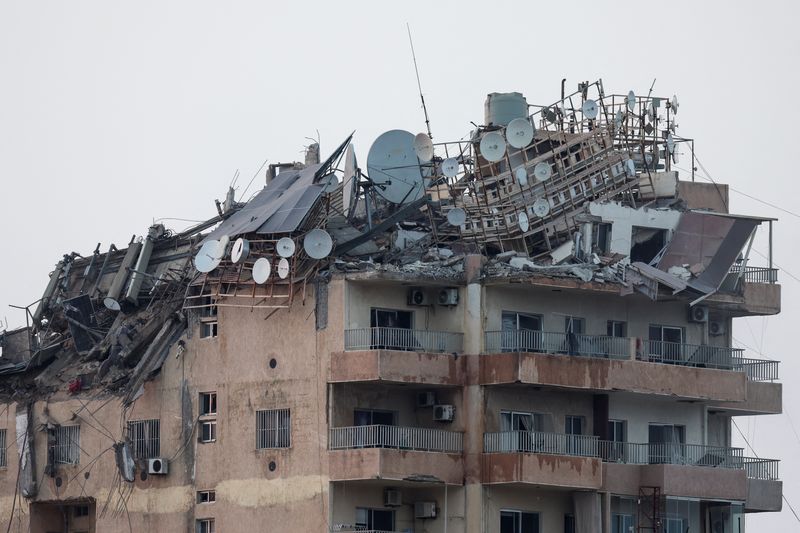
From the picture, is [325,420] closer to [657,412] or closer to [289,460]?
[289,460]

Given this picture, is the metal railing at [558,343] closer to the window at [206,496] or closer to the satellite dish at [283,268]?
the satellite dish at [283,268]

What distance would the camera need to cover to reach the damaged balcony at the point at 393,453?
69.6 metres

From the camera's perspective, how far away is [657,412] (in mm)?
75438

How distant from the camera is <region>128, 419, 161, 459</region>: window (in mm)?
75375

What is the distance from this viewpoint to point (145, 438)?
75688 millimetres

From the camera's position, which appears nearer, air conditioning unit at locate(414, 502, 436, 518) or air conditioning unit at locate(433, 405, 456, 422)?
air conditioning unit at locate(414, 502, 436, 518)

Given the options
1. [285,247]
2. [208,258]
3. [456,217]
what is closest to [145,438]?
[208,258]

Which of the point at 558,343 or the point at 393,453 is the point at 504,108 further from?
the point at 393,453

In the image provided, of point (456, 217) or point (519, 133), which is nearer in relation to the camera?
point (456, 217)

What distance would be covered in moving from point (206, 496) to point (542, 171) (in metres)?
16.5

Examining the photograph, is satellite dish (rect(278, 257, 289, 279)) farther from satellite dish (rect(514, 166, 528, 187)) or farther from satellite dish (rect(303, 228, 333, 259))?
satellite dish (rect(514, 166, 528, 187))

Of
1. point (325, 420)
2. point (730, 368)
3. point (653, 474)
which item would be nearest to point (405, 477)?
point (325, 420)

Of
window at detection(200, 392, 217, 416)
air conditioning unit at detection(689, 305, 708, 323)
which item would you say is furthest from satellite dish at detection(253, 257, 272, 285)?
air conditioning unit at detection(689, 305, 708, 323)

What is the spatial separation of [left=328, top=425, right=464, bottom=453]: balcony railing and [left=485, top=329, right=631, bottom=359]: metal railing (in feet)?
12.2
